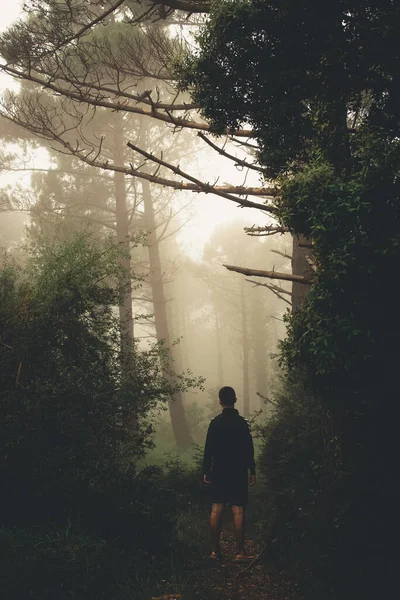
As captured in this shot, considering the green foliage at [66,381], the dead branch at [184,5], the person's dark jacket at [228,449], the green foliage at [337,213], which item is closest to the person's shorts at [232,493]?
the person's dark jacket at [228,449]

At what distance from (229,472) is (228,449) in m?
0.26

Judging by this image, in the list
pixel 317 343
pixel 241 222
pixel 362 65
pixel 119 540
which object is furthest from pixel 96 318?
pixel 241 222

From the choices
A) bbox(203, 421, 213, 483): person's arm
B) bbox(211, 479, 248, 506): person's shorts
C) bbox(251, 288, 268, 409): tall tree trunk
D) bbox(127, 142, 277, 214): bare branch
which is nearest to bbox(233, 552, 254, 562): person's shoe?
bbox(211, 479, 248, 506): person's shorts

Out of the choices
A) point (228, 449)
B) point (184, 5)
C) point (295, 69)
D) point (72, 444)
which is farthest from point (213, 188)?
point (72, 444)

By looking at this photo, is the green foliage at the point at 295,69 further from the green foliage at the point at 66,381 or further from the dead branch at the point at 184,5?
the green foliage at the point at 66,381

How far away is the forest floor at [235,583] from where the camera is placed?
393 centimetres

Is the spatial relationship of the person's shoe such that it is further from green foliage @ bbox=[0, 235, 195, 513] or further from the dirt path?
green foliage @ bbox=[0, 235, 195, 513]

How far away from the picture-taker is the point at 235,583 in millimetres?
4230

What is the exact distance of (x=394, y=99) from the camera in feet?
12.3

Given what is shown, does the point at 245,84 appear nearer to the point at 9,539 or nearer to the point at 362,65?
the point at 362,65

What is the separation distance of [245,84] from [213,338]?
1561 inches

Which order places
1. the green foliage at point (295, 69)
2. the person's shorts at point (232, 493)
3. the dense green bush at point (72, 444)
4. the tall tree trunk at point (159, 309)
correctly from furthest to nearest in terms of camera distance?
the tall tree trunk at point (159, 309) < the person's shorts at point (232, 493) < the green foliage at point (295, 69) < the dense green bush at point (72, 444)

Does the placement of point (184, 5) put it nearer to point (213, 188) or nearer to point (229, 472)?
point (213, 188)

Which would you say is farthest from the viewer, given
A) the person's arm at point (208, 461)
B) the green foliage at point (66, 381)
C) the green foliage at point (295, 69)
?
the person's arm at point (208, 461)
